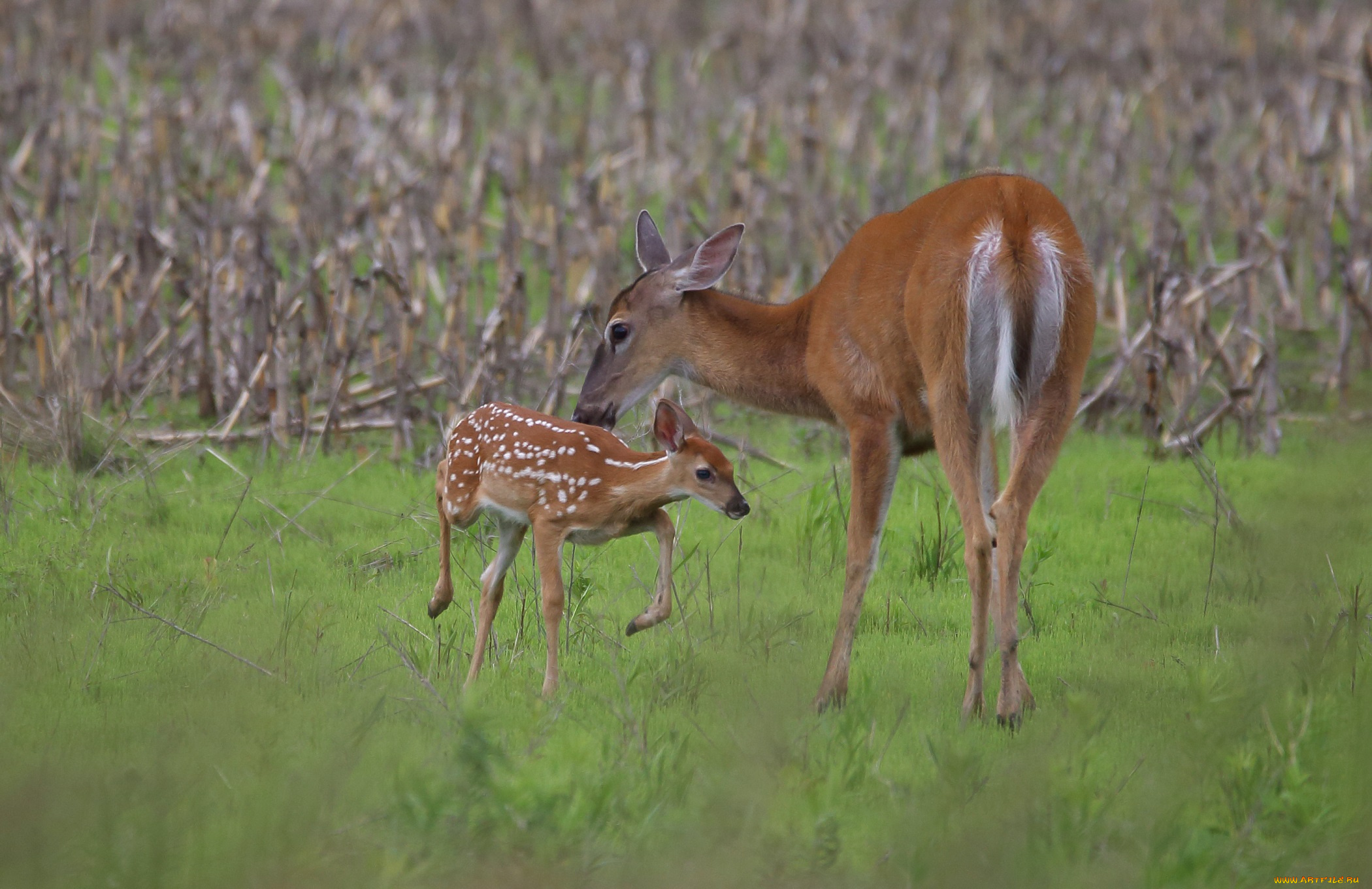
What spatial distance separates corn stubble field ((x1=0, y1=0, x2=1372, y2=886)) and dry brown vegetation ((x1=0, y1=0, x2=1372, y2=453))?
7cm

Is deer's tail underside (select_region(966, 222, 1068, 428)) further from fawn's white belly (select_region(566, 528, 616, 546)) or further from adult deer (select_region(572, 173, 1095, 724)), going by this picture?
fawn's white belly (select_region(566, 528, 616, 546))

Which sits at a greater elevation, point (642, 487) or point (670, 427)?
point (670, 427)

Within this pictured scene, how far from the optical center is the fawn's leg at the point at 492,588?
516 cm

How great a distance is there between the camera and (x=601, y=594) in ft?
20.9

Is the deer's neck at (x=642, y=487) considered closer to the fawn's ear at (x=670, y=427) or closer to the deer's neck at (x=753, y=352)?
the fawn's ear at (x=670, y=427)

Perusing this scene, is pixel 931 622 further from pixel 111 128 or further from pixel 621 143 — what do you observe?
pixel 111 128

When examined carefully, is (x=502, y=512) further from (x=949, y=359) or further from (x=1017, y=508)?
(x=1017, y=508)

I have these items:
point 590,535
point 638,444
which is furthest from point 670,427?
point 638,444

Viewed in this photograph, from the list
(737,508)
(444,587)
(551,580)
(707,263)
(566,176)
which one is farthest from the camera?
(566,176)

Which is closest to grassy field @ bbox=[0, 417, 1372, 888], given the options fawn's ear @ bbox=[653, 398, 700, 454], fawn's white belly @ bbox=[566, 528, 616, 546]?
fawn's white belly @ bbox=[566, 528, 616, 546]

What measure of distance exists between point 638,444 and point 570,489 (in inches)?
142

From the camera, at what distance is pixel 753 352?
6.18 metres

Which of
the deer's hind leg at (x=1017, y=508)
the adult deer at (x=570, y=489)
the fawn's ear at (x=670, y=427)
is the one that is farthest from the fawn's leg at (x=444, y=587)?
the deer's hind leg at (x=1017, y=508)

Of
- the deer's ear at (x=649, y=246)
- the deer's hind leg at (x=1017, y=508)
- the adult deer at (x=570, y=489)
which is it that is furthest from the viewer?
the deer's ear at (x=649, y=246)
